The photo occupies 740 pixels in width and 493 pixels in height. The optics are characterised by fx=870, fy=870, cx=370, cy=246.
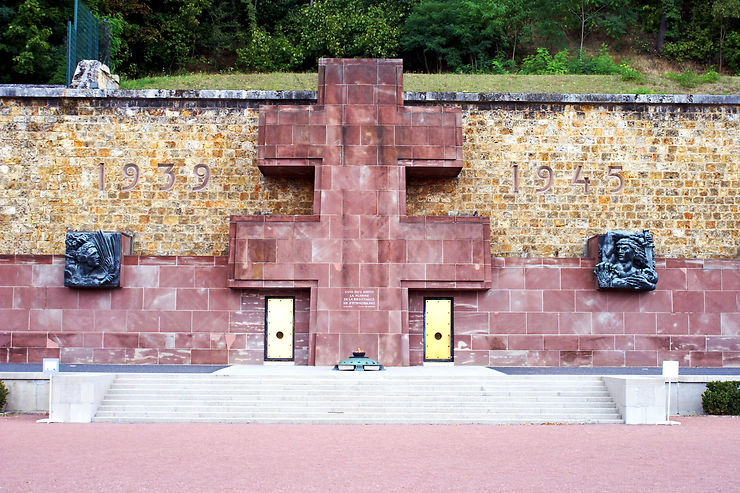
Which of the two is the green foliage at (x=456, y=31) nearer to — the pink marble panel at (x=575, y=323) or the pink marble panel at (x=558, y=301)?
the pink marble panel at (x=558, y=301)

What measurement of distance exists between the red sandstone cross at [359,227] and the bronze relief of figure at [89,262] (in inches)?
125

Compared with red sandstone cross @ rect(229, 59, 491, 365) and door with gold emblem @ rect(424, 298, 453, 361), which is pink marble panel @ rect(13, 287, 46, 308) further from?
door with gold emblem @ rect(424, 298, 453, 361)

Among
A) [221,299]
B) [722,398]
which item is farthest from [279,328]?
[722,398]

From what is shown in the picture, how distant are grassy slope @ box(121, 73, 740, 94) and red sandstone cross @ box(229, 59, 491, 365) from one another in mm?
6451

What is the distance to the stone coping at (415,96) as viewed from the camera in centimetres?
2441

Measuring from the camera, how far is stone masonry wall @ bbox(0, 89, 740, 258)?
80.1ft

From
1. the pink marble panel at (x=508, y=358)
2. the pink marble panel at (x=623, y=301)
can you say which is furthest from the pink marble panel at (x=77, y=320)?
the pink marble panel at (x=623, y=301)

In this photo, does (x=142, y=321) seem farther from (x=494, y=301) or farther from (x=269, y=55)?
(x=269, y=55)

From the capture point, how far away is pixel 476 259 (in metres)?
22.9

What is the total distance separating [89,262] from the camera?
74.0ft

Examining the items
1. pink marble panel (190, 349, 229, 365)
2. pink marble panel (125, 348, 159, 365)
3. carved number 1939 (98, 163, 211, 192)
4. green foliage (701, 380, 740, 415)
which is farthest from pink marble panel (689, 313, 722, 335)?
pink marble panel (125, 348, 159, 365)

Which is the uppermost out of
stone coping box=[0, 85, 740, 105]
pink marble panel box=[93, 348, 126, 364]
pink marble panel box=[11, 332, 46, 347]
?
stone coping box=[0, 85, 740, 105]

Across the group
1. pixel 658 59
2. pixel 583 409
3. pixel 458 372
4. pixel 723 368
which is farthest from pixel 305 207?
pixel 658 59

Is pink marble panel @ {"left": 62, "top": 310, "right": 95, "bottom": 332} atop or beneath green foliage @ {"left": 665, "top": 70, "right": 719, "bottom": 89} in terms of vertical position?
beneath
